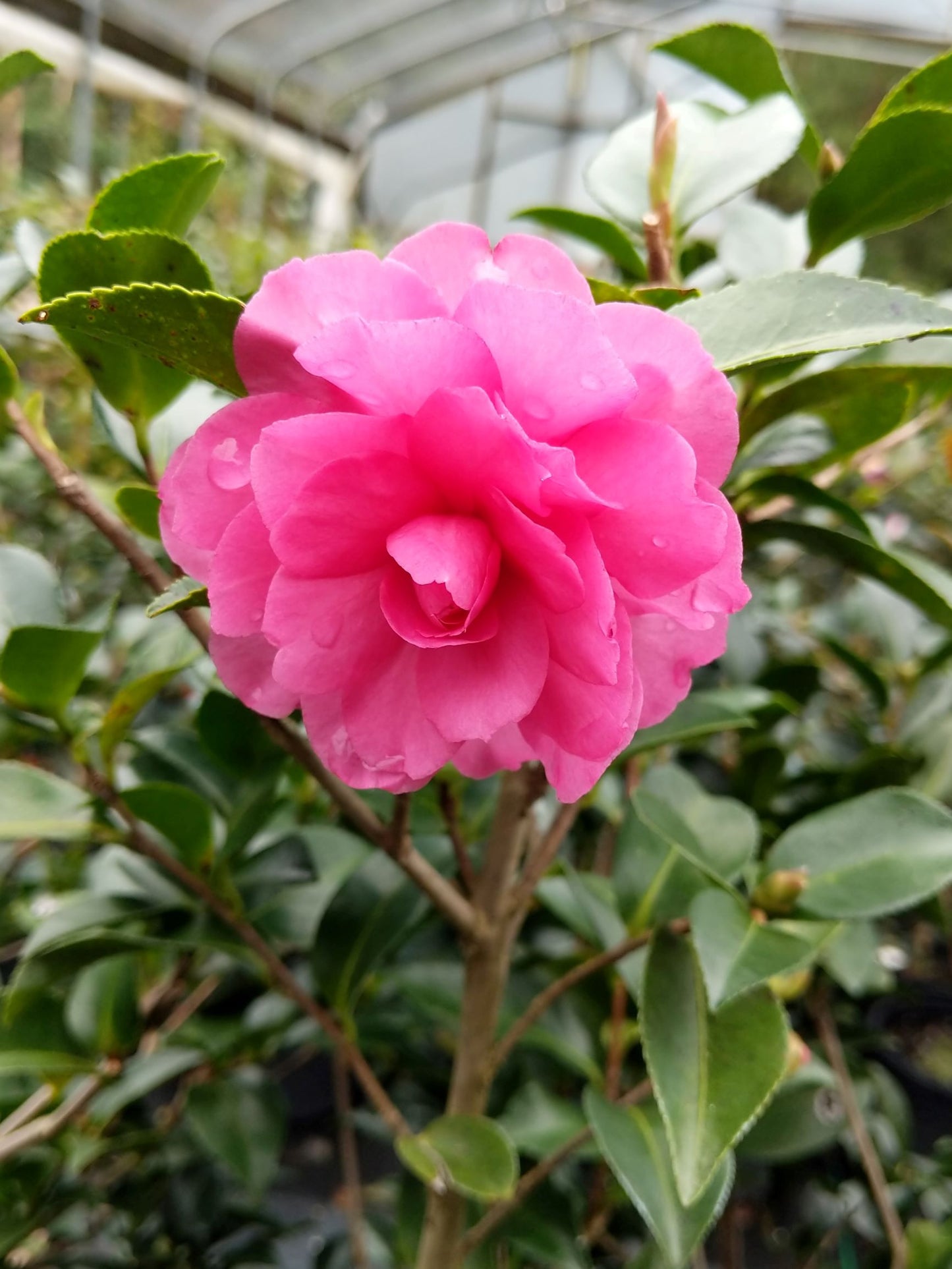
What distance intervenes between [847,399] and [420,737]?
1.19 ft

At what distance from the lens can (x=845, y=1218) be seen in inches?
35.1

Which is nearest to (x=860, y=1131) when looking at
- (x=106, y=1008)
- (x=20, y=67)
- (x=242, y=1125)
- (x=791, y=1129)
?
(x=791, y=1129)

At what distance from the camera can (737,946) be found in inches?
17.0

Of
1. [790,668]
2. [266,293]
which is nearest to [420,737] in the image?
[266,293]

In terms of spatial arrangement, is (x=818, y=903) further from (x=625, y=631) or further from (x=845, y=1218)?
(x=845, y=1218)

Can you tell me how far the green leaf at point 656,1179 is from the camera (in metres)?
0.43

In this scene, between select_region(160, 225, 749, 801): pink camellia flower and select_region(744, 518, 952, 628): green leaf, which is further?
select_region(744, 518, 952, 628): green leaf

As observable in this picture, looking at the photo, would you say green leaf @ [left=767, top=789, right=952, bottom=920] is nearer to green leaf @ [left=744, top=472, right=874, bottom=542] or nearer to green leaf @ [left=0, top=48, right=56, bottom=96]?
green leaf @ [left=744, top=472, right=874, bottom=542]

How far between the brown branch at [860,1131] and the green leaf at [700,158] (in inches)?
27.9

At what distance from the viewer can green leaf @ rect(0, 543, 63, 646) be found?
1.77 feet

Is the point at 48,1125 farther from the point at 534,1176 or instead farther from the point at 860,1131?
the point at 860,1131

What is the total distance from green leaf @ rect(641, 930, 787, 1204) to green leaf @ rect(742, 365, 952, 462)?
30cm

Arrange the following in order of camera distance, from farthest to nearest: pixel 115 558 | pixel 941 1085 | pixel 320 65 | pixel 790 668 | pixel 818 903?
pixel 320 65
pixel 115 558
pixel 941 1085
pixel 790 668
pixel 818 903

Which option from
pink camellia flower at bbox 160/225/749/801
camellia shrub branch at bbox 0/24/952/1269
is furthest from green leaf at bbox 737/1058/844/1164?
pink camellia flower at bbox 160/225/749/801
